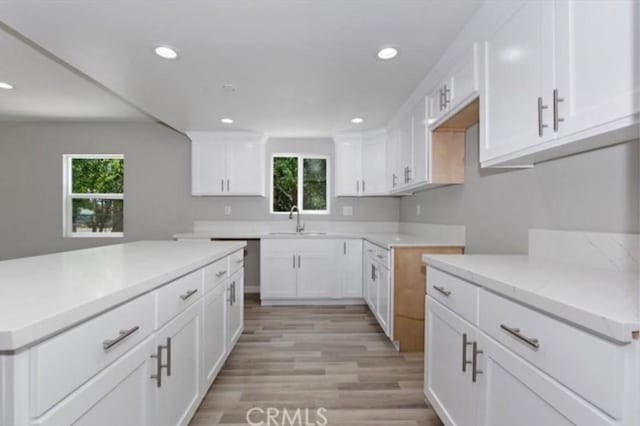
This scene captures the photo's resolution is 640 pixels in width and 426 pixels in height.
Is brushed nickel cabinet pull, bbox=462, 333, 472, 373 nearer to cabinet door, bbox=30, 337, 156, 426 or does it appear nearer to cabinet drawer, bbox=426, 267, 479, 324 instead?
cabinet drawer, bbox=426, 267, 479, 324

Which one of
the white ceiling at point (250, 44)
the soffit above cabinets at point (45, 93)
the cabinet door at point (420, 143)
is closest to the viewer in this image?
the white ceiling at point (250, 44)

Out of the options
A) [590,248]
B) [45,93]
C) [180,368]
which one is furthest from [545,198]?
[45,93]

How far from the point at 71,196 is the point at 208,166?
6.88 feet

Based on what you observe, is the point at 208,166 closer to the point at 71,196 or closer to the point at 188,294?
the point at 71,196

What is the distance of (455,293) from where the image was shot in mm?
1384

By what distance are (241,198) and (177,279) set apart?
10.4ft

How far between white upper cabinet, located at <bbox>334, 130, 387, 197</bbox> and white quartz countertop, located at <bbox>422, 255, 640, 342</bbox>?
2.66m

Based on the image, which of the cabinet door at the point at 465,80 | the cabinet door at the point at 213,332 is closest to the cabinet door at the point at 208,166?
the cabinet door at the point at 213,332

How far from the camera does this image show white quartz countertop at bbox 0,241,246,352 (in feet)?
2.23

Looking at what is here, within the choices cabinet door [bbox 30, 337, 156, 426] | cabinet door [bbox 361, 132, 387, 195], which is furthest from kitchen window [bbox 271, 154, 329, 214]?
cabinet door [bbox 30, 337, 156, 426]

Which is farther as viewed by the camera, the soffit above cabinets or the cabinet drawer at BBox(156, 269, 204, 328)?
the soffit above cabinets

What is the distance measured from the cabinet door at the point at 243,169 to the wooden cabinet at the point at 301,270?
2.62 ft

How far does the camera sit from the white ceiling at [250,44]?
5.50 ft

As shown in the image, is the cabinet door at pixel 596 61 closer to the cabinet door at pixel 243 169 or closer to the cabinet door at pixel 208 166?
the cabinet door at pixel 243 169
